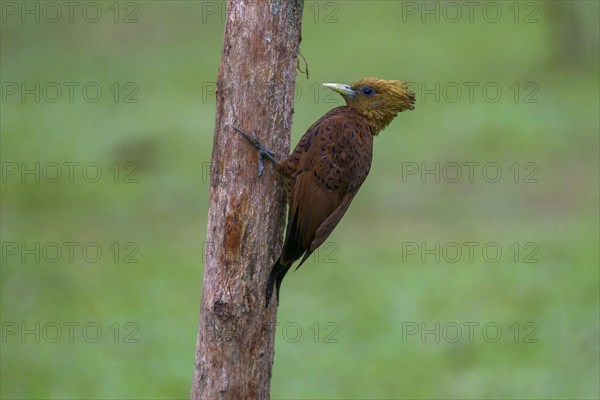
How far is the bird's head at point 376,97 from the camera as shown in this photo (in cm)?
494

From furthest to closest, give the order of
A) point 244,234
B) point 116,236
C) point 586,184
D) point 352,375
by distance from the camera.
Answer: point 586,184
point 116,236
point 352,375
point 244,234

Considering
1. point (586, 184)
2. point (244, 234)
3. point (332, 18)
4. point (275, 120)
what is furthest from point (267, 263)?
point (332, 18)

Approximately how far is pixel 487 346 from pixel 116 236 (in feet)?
14.9

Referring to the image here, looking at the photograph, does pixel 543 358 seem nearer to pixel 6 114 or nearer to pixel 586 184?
pixel 586 184

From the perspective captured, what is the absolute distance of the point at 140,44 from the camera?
55.8 feet

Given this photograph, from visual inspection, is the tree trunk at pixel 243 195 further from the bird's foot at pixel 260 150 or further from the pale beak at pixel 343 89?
the pale beak at pixel 343 89

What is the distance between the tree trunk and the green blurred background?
3.23 m

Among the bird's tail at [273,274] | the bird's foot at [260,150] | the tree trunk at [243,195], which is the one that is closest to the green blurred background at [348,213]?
the tree trunk at [243,195]

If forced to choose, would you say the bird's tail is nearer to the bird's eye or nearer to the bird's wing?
the bird's wing

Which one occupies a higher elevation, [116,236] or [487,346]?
[116,236]

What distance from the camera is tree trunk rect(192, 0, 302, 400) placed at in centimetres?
439

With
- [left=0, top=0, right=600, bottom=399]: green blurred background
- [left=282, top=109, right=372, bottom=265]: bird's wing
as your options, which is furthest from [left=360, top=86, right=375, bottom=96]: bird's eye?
[left=0, top=0, right=600, bottom=399]: green blurred background

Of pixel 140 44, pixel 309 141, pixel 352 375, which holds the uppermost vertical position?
pixel 140 44

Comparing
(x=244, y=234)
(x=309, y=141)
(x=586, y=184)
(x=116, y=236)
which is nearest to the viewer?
(x=244, y=234)
